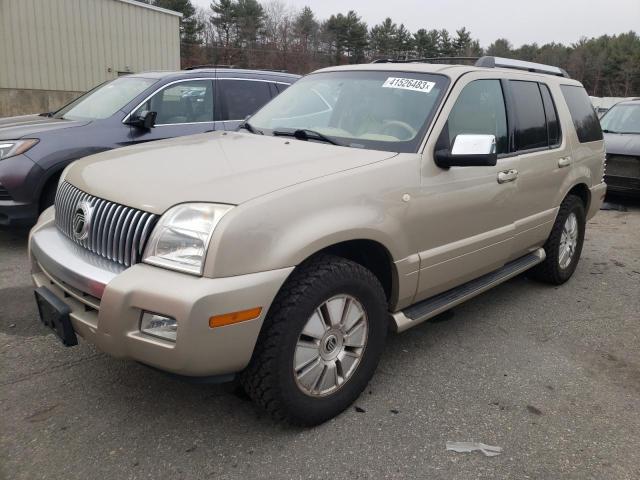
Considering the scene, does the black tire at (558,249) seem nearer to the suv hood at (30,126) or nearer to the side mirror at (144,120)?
the side mirror at (144,120)

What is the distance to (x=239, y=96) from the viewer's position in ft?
20.8

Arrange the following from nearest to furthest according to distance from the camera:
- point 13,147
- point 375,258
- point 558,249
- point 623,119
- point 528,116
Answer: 1. point 375,258
2. point 528,116
3. point 558,249
4. point 13,147
5. point 623,119

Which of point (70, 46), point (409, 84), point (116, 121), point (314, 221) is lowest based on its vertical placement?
point (314, 221)

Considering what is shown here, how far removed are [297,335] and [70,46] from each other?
16371 millimetres

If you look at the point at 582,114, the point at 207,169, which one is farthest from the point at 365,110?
the point at 582,114

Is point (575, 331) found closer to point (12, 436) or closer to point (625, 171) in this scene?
point (12, 436)

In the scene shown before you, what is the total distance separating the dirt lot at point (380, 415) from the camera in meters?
A: 2.34

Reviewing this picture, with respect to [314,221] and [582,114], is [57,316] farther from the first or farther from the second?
[582,114]

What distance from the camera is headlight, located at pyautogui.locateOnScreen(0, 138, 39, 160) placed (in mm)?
4879

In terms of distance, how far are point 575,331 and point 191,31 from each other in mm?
42097

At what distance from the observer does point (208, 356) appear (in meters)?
2.15

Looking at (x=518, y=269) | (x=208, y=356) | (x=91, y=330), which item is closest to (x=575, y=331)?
(x=518, y=269)

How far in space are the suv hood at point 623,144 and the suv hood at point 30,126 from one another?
713 centimetres

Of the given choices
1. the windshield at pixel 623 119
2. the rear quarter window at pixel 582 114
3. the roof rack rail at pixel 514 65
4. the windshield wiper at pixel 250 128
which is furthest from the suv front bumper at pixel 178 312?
the windshield at pixel 623 119
